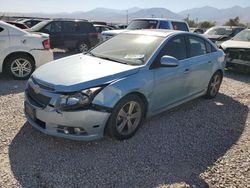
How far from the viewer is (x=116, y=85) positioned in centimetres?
365

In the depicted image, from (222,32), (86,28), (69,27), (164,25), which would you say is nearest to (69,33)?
(69,27)

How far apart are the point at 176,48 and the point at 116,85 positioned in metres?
1.70

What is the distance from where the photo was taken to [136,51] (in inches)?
177

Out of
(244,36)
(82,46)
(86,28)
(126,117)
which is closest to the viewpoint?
(126,117)

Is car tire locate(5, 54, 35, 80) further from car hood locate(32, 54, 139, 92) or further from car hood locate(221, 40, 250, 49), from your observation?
car hood locate(221, 40, 250, 49)

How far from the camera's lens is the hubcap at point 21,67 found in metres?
7.00

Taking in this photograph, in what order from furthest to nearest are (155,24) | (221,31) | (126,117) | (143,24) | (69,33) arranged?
(221,31) → (69,33) → (143,24) → (155,24) → (126,117)

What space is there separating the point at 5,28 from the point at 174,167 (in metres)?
5.46

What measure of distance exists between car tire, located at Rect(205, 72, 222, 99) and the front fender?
7.74 ft

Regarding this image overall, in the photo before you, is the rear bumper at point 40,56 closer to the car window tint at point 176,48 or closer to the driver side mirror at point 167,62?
the car window tint at point 176,48

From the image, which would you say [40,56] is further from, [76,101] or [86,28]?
[86,28]

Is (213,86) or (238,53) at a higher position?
(238,53)

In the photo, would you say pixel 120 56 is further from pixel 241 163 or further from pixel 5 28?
pixel 5 28

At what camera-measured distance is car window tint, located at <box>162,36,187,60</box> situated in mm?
4593
